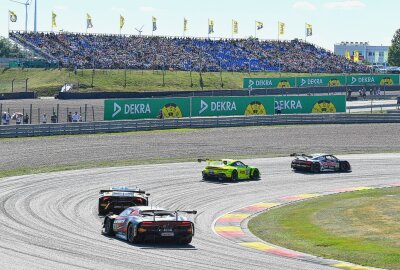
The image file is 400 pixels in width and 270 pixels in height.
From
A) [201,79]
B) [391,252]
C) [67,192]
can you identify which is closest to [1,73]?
[201,79]

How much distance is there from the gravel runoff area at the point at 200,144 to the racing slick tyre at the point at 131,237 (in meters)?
20.5

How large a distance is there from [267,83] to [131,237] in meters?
71.4

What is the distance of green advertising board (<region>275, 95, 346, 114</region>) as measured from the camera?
71000 mm

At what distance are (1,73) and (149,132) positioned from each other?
110 ft

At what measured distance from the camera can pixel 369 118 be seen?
68.2 m

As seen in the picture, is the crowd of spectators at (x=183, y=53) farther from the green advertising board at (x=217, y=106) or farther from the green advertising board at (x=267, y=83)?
the green advertising board at (x=217, y=106)

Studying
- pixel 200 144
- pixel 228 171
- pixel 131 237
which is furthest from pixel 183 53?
pixel 131 237

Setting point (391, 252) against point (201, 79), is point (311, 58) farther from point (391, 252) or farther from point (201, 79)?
point (391, 252)

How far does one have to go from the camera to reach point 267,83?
93.5m

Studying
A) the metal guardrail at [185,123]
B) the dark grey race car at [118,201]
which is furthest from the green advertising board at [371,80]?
the dark grey race car at [118,201]

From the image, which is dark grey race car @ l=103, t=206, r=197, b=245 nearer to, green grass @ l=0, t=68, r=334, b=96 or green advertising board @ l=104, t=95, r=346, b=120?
green advertising board @ l=104, t=95, r=346, b=120

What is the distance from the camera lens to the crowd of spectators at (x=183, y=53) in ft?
315

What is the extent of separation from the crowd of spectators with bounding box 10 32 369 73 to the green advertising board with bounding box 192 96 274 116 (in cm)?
2430

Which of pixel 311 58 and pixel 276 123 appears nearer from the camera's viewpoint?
pixel 276 123
